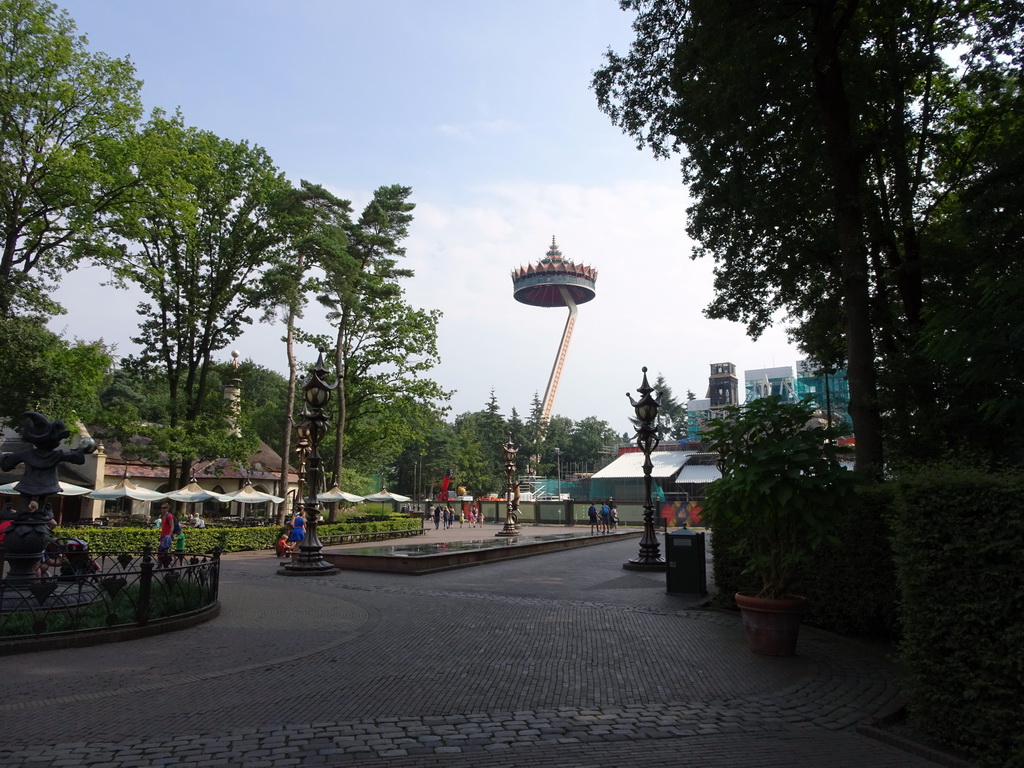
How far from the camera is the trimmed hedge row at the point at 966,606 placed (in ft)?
15.0

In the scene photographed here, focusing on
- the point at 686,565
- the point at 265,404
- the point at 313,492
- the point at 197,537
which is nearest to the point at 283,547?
the point at 197,537

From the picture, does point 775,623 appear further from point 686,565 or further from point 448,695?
point 686,565

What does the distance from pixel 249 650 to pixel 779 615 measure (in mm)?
6537

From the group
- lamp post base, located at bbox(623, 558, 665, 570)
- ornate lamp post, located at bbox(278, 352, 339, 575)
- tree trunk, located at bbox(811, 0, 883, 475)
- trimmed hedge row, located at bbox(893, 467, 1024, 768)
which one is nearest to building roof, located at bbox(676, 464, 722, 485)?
lamp post base, located at bbox(623, 558, 665, 570)

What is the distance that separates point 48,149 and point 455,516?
3969 cm

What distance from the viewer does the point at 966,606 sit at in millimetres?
4898

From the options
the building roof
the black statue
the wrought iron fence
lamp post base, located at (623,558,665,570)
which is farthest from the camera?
the building roof

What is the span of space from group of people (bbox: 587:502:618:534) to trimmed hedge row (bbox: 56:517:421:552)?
14.3 metres

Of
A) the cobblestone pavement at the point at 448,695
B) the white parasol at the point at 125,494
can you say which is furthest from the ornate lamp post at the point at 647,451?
the white parasol at the point at 125,494

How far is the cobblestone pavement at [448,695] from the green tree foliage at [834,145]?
6254mm

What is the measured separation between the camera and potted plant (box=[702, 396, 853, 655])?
780 cm

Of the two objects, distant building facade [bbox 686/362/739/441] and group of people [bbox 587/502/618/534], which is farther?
distant building facade [bbox 686/362/739/441]

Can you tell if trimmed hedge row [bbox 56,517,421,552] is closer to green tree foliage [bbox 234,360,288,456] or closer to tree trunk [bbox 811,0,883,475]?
green tree foliage [bbox 234,360,288,456]

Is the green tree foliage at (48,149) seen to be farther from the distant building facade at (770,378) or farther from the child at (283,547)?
the distant building facade at (770,378)
